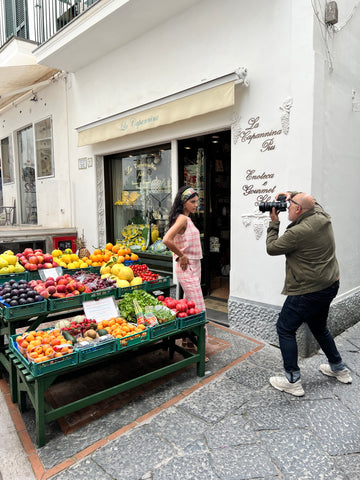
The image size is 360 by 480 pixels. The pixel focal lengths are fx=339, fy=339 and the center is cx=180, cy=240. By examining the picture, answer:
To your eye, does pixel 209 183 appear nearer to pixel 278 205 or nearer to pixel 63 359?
pixel 278 205

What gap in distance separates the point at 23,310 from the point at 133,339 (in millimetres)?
1114

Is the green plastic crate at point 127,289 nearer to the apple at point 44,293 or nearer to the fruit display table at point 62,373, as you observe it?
the fruit display table at point 62,373

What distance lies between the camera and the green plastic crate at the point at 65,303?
350 centimetres

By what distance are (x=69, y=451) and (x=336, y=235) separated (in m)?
4.01

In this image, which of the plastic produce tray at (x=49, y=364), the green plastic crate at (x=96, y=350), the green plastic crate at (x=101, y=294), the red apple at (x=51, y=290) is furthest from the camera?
the green plastic crate at (x=101, y=294)

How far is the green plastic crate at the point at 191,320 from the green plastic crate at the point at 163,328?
65 mm

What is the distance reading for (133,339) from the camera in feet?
10.6

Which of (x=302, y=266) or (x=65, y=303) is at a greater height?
(x=302, y=266)

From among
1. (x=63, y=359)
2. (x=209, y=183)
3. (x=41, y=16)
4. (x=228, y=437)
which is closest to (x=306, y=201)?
(x=228, y=437)

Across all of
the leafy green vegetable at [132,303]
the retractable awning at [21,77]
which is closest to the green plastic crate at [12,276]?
the leafy green vegetable at [132,303]

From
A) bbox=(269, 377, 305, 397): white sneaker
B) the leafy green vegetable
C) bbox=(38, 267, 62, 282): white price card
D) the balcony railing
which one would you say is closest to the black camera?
the leafy green vegetable

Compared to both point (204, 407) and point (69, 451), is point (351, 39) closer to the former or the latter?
point (204, 407)

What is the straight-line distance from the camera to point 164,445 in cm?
268

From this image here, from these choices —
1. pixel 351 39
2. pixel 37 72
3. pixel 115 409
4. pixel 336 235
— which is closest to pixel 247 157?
pixel 336 235
